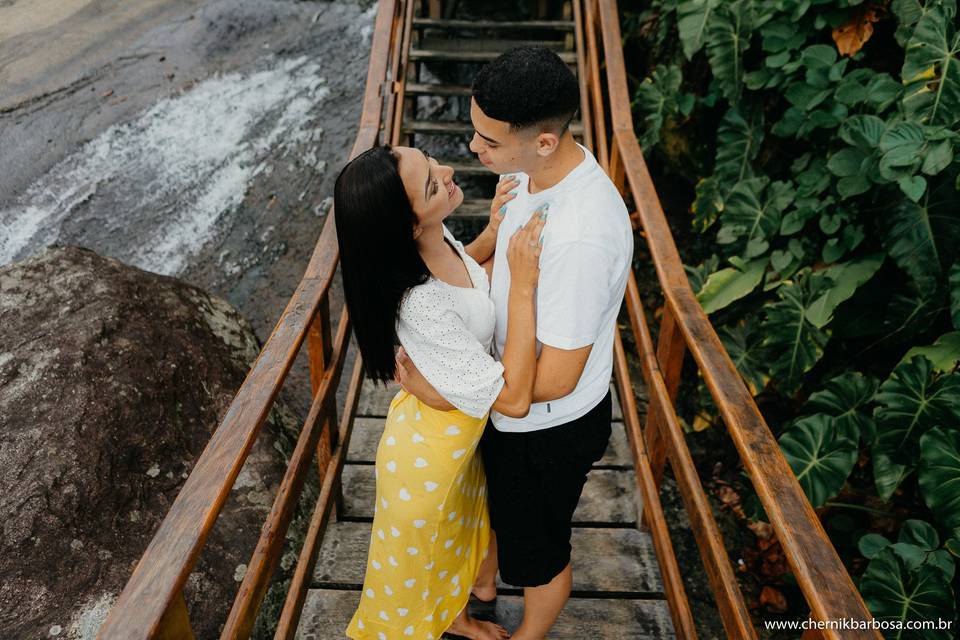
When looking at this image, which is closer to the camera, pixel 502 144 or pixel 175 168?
pixel 502 144

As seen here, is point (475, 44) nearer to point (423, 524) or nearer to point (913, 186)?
point (913, 186)

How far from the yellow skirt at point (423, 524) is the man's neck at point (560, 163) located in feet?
1.90

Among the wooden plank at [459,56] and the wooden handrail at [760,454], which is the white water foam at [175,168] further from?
the wooden handrail at [760,454]

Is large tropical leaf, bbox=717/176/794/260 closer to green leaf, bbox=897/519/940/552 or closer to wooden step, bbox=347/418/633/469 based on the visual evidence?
wooden step, bbox=347/418/633/469

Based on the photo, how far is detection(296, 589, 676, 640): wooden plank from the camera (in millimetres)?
2291

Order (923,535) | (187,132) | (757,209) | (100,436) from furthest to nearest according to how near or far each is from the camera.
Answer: (187,132), (757,209), (100,436), (923,535)

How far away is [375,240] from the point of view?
147 cm

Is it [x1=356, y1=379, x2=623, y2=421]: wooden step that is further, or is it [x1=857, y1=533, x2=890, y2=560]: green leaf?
[x1=356, y1=379, x2=623, y2=421]: wooden step

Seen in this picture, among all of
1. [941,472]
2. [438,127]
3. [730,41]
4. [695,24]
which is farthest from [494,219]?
[438,127]

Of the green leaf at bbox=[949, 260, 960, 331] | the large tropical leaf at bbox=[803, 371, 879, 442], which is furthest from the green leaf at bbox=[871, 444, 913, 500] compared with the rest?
the green leaf at bbox=[949, 260, 960, 331]

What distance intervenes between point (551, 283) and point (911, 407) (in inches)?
69.1

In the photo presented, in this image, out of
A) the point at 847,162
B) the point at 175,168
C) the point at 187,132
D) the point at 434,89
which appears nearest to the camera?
the point at 847,162

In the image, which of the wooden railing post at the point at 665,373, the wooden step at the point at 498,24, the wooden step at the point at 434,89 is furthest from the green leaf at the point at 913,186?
the wooden step at the point at 498,24

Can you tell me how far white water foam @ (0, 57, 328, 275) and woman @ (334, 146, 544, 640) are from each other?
16.1 feet
